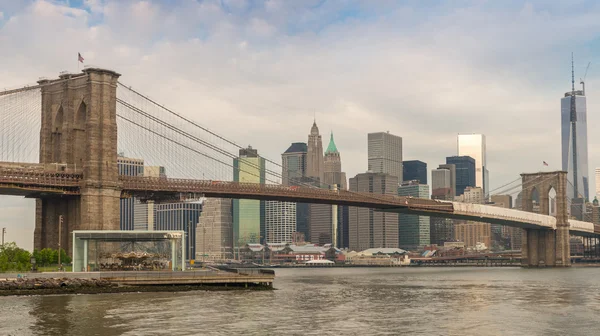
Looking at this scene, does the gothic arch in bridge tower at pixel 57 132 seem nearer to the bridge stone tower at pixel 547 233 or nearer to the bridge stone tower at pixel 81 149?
the bridge stone tower at pixel 81 149

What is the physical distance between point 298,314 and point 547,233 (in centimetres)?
12143

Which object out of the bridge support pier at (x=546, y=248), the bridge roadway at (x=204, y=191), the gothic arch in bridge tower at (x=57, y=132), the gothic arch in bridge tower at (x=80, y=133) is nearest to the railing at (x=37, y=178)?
the bridge roadway at (x=204, y=191)

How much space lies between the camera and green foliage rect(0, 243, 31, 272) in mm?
77500

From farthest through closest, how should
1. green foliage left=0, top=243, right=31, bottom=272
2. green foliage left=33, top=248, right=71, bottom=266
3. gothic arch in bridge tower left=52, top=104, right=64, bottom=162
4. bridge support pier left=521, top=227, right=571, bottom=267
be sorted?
bridge support pier left=521, top=227, right=571, bottom=267 → gothic arch in bridge tower left=52, top=104, right=64, bottom=162 → green foliage left=33, top=248, right=71, bottom=266 → green foliage left=0, top=243, right=31, bottom=272

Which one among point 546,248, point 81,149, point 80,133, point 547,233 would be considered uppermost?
point 80,133

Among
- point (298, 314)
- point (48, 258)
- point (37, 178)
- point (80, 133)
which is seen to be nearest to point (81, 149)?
point (80, 133)

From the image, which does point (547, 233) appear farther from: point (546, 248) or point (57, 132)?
point (57, 132)

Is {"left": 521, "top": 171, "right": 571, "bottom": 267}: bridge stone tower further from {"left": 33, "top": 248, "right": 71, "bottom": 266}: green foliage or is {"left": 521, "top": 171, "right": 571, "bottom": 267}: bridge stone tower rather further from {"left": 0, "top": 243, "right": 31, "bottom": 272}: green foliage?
{"left": 0, "top": 243, "right": 31, "bottom": 272}: green foliage

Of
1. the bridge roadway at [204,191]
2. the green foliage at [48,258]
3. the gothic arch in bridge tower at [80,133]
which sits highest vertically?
the gothic arch in bridge tower at [80,133]

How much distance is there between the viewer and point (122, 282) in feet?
214

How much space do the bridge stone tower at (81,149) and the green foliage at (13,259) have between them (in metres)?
3.38

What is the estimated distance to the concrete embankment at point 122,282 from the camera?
6212cm

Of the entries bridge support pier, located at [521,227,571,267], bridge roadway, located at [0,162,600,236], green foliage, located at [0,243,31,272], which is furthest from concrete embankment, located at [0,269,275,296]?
bridge support pier, located at [521,227,571,267]

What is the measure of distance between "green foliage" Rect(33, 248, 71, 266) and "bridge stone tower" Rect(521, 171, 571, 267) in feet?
343
